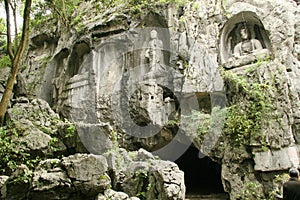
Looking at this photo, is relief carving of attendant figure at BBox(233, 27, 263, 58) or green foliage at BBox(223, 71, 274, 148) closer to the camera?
green foliage at BBox(223, 71, 274, 148)

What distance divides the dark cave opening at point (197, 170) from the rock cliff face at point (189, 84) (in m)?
1.90

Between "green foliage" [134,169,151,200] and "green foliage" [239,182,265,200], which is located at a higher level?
"green foliage" [134,169,151,200]

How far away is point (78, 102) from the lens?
1281 centimetres

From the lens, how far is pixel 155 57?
12.5m

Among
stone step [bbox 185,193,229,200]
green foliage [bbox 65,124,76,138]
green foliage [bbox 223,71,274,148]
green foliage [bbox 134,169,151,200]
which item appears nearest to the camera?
green foliage [bbox 134,169,151,200]

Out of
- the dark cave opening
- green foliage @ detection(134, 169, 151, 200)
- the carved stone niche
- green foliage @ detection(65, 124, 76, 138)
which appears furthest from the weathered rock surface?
the dark cave opening

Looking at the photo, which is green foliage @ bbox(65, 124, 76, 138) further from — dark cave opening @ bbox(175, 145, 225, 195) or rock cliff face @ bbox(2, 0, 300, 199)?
dark cave opening @ bbox(175, 145, 225, 195)

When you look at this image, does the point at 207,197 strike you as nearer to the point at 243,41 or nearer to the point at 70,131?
the point at 70,131

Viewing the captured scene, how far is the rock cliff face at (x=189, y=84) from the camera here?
909 cm

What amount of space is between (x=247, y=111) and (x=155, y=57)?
4.63m

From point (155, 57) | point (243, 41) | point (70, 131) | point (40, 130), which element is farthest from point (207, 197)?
point (40, 130)

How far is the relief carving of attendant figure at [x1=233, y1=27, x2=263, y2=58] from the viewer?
11094 millimetres

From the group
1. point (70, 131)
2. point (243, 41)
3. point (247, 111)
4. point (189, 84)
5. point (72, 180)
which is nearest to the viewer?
point (72, 180)

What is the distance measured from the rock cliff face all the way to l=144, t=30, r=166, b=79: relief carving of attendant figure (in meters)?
0.04
